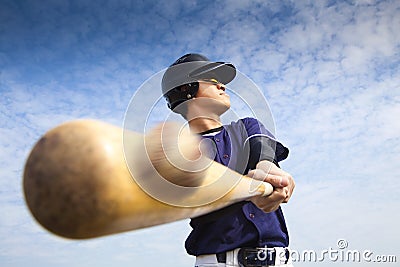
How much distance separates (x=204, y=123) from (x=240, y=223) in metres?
0.56

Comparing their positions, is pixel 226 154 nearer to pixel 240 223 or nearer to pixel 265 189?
pixel 240 223

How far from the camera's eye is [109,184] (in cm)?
84

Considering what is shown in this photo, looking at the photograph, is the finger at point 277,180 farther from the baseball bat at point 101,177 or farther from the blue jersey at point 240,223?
the baseball bat at point 101,177

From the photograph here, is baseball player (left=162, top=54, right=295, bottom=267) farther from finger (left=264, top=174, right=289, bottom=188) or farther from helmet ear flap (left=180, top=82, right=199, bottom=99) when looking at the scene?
finger (left=264, top=174, right=289, bottom=188)

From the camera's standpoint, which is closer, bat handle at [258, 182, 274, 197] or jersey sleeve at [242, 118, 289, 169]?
bat handle at [258, 182, 274, 197]

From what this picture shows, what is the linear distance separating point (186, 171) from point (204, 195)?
0.16m

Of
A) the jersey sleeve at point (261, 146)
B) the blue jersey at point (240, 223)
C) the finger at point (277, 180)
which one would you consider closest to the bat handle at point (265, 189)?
the finger at point (277, 180)

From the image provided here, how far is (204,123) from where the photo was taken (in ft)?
8.17

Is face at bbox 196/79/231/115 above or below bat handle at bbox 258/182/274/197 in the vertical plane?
above

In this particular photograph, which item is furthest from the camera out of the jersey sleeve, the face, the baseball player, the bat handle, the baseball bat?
the face

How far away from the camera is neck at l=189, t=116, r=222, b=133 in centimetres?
245

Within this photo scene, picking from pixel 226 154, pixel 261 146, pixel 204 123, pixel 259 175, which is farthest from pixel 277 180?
pixel 204 123

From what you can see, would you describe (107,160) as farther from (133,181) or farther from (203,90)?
(203,90)

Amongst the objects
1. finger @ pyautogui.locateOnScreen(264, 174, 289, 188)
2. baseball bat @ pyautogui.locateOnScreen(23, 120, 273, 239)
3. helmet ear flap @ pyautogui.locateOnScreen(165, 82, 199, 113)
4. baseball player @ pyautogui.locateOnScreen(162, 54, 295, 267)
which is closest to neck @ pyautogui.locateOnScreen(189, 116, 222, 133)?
baseball player @ pyautogui.locateOnScreen(162, 54, 295, 267)
